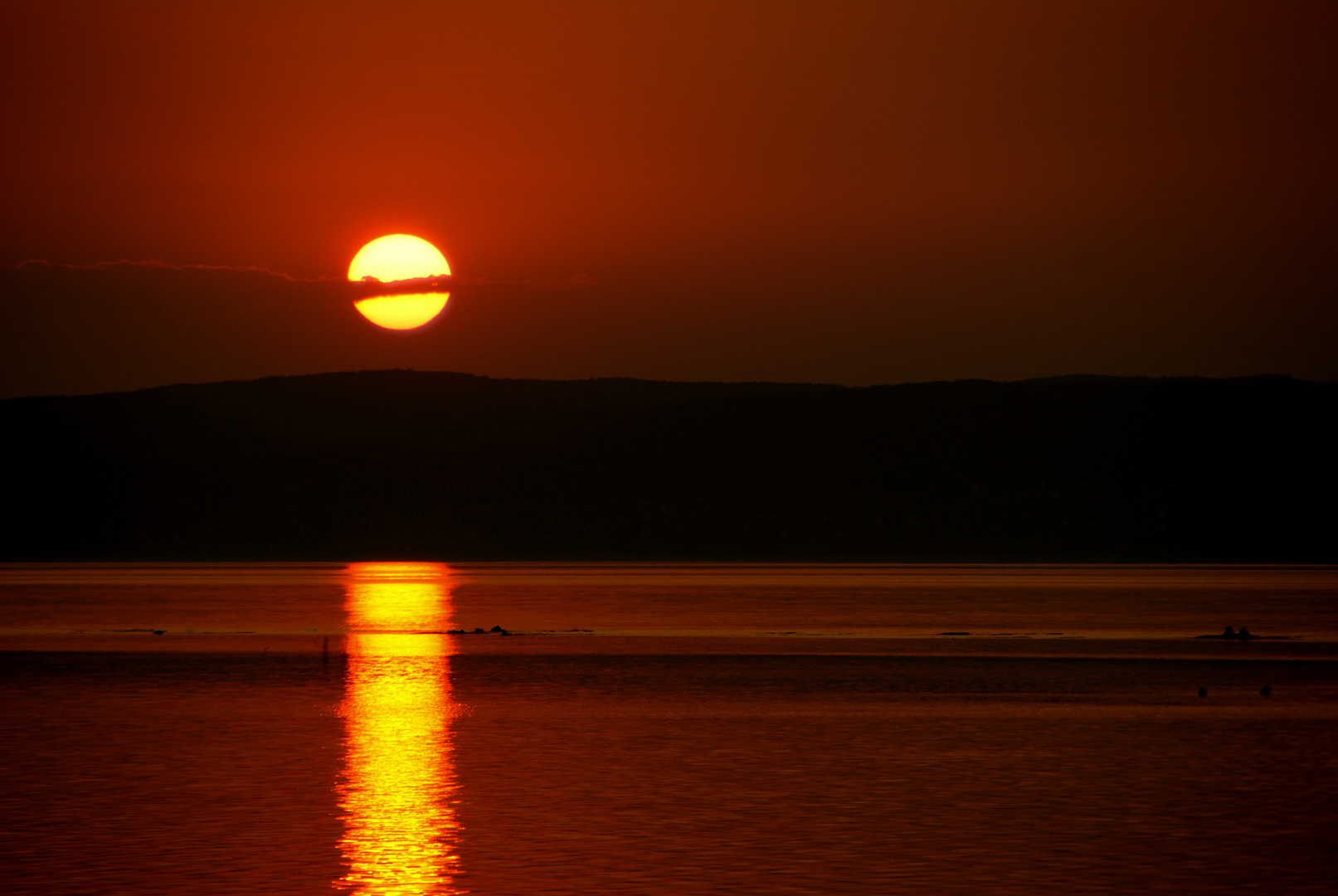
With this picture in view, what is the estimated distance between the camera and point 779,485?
548 feet

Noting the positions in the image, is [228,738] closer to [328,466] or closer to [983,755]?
[983,755]

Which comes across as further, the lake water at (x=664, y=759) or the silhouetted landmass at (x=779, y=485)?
the silhouetted landmass at (x=779, y=485)

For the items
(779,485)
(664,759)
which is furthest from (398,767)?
(779,485)

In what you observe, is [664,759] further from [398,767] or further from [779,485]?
[779,485]

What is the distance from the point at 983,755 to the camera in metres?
21.4

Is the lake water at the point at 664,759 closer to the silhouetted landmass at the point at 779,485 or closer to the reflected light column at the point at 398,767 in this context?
the reflected light column at the point at 398,767

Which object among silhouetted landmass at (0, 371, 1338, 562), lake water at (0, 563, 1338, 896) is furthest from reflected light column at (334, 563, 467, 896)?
silhouetted landmass at (0, 371, 1338, 562)

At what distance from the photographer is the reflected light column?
14477 millimetres

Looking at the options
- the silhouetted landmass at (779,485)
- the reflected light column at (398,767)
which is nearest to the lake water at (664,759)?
the reflected light column at (398,767)

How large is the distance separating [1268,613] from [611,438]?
426 feet

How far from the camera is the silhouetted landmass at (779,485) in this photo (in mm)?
151875

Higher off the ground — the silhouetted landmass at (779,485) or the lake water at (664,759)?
the silhouetted landmass at (779,485)

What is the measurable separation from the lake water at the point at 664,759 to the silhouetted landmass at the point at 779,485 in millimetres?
101766

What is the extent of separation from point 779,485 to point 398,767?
147 m
